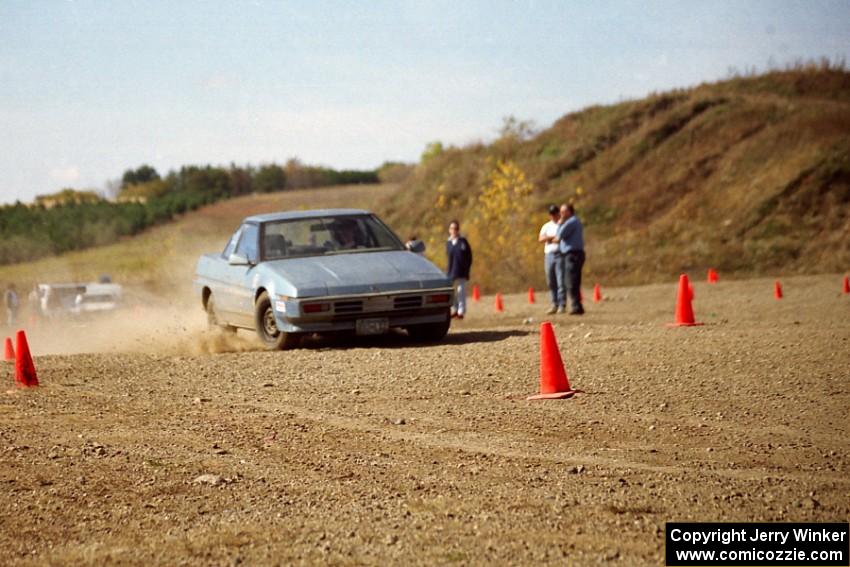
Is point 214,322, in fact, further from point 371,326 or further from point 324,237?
point 371,326

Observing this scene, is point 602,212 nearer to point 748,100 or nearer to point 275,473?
point 748,100

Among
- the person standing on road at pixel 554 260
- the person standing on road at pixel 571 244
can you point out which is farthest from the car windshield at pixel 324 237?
the person standing on road at pixel 554 260

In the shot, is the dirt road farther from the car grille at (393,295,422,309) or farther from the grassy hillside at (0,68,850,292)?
the grassy hillside at (0,68,850,292)

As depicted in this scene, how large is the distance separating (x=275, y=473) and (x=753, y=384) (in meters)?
4.83

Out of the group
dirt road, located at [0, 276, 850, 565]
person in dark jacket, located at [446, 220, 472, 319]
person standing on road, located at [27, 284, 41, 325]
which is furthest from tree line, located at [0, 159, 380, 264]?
dirt road, located at [0, 276, 850, 565]

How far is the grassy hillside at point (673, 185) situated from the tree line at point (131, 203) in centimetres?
2126

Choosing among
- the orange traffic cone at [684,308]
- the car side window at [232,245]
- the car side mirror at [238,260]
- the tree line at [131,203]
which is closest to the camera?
the car side mirror at [238,260]

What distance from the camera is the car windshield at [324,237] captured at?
15422 millimetres

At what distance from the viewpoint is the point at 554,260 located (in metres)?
19.6

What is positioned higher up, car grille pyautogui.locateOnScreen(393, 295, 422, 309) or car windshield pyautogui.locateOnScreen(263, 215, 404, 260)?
car windshield pyautogui.locateOnScreen(263, 215, 404, 260)

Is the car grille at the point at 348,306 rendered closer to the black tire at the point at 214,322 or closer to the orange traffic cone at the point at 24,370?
the black tire at the point at 214,322

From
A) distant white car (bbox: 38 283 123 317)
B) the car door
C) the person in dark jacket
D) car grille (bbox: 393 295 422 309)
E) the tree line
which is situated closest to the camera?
car grille (bbox: 393 295 422 309)

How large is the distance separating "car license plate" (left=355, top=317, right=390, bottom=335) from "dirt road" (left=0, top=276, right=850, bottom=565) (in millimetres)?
270

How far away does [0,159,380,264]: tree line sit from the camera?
7100 centimetres
